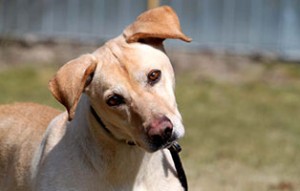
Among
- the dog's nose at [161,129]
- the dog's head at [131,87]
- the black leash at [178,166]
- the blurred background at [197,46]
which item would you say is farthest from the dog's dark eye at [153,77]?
the blurred background at [197,46]

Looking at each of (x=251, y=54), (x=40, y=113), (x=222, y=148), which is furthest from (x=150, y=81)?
(x=251, y=54)

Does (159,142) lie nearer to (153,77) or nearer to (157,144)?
(157,144)

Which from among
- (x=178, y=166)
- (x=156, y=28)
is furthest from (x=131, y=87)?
(x=178, y=166)

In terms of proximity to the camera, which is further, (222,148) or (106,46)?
(222,148)

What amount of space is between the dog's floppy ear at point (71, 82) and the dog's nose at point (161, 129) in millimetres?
476

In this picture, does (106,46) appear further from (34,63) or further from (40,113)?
(34,63)

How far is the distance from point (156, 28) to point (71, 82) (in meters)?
0.59

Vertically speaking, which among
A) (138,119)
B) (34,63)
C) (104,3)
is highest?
(138,119)

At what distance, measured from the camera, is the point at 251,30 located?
15.0 m

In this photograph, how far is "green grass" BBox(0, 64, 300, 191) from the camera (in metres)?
8.30

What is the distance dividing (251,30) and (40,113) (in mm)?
9809

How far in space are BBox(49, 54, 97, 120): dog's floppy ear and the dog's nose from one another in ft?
1.56

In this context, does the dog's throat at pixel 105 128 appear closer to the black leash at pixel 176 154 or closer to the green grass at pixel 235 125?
Result: the black leash at pixel 176 154

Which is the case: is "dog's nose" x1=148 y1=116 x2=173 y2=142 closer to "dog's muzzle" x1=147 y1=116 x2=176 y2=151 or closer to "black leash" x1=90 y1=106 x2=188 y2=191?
"dog's muzzle" x1=147 y1=116 x2=176 y2=151
